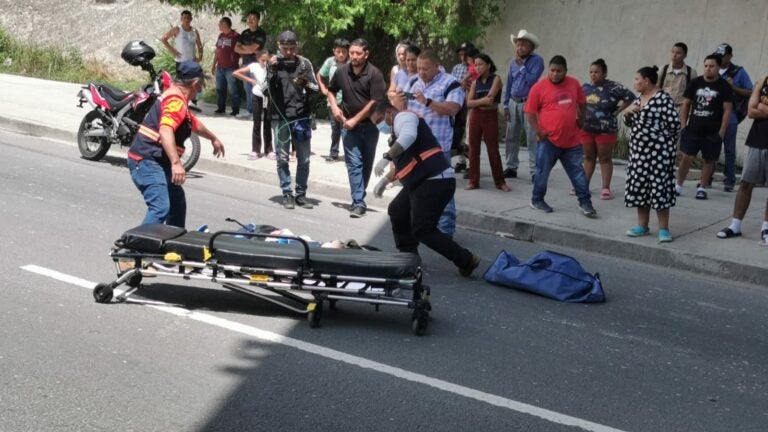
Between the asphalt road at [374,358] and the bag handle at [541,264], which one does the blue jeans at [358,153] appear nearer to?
the asphalt road at [374,358]

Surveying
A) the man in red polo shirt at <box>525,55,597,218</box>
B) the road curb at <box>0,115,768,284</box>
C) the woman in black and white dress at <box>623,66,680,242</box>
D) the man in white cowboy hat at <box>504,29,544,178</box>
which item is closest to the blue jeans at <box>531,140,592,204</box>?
the man in red polo shirt at <box>525,55,597,218</box>

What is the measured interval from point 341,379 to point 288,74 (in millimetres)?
5954

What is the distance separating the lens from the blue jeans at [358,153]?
1055 cm

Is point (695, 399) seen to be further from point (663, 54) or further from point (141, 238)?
point (663, 54)

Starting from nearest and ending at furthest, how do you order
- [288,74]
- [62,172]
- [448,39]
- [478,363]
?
1. [478,363]
2. [288,74]
3. [62,172]
4. [448,39]

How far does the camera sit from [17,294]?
6.93 m

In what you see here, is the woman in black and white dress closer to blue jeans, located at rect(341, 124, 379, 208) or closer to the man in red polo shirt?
the man in red polo shirt

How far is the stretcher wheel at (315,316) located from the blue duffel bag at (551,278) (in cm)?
200

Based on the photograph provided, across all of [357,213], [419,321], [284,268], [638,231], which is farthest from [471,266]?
[357,213]

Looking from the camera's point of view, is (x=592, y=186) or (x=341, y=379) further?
(x=592, y=186)

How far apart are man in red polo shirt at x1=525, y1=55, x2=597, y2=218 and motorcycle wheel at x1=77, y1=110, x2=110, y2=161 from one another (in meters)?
5.89

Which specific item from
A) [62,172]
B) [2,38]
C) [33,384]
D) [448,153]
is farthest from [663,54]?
[2,38]

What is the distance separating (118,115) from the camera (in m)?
12.9

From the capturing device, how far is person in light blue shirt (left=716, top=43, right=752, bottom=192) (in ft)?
40.7
